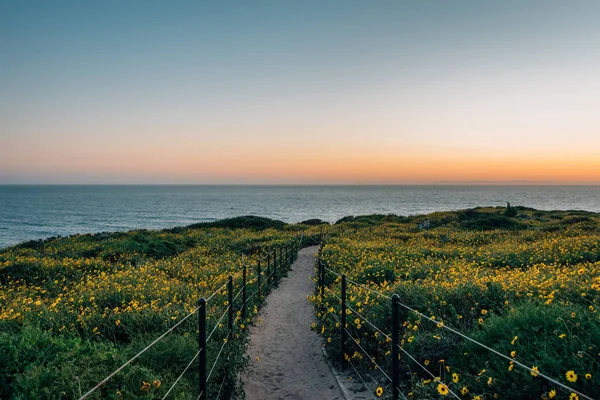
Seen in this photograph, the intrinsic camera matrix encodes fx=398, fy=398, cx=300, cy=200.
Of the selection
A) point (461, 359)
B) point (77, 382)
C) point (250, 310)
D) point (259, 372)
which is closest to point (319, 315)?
point (250, 310)

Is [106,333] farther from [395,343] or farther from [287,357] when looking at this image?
[395,343]

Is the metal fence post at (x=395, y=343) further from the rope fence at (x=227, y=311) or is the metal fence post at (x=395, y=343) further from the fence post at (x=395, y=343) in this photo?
the rope fence at (x=227, y=311)

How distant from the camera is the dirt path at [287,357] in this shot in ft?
22.4

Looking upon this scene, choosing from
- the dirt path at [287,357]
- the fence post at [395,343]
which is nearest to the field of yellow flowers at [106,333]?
the dirt path at [287,357]

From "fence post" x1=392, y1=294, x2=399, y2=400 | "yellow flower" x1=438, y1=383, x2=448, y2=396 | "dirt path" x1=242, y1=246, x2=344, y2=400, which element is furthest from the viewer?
"dirt path" x1=242, y1=246, x2=344, y2=400

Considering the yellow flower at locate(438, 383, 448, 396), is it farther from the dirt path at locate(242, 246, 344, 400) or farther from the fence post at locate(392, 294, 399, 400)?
the dirt path at locate(242, 246, 344, 400)

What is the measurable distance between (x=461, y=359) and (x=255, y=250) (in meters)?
18.1

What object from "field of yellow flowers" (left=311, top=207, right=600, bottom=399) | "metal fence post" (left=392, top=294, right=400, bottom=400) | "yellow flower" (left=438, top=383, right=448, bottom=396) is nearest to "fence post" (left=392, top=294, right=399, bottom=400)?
"metal fence post" (left=392, top=294, right=400, bottom=400)

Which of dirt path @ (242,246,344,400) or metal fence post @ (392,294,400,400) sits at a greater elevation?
metal fence post @ (392,294,400,400)

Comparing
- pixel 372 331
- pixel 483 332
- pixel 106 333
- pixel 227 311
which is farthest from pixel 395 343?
pixel 106 333

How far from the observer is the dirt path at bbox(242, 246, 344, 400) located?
22.4ft

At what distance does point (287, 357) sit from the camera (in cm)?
843

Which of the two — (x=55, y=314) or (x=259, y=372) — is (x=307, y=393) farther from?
(x=55, y=314)

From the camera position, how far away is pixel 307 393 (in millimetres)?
6758
